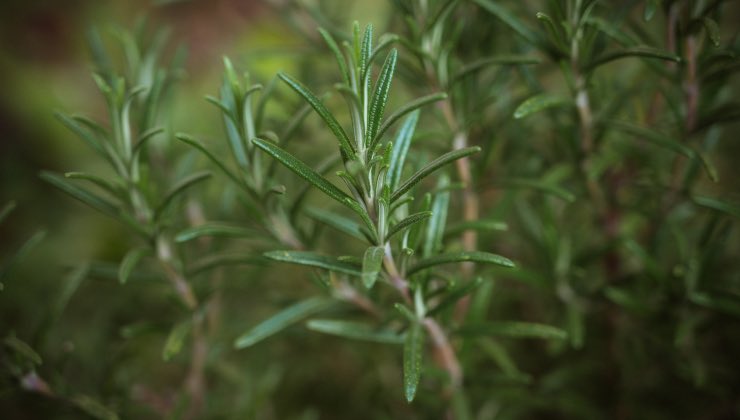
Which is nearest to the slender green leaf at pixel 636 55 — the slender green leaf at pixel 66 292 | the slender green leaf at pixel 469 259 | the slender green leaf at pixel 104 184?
the slender green leaf at pixel 469 259

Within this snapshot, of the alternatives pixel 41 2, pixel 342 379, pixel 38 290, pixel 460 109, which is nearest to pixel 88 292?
pixel 38 290

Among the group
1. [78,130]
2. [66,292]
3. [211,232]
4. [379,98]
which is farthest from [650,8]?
[66,292]

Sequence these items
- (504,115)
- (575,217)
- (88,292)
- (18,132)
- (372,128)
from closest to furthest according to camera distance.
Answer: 1. (372,128)
2. (504,115)
3. (575,217)
4. (88,292)
5. (18,132)

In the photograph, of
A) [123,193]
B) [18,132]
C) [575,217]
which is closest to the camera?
[123,193]

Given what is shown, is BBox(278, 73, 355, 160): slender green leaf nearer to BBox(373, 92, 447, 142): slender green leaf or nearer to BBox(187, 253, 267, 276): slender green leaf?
BBox(373, 92, 447, 142): slender green leaf

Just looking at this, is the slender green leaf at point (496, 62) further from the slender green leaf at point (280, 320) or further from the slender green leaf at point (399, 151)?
the slender green leaf at point (280, 320)

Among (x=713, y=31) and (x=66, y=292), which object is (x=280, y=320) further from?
(x=713, y=31)

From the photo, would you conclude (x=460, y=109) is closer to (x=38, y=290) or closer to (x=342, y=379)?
(x=342, y=379)

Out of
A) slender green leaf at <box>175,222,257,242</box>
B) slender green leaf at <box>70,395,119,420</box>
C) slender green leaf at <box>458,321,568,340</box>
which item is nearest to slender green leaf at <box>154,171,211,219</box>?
slender green leaf at <box>175,222,257,242</box>
